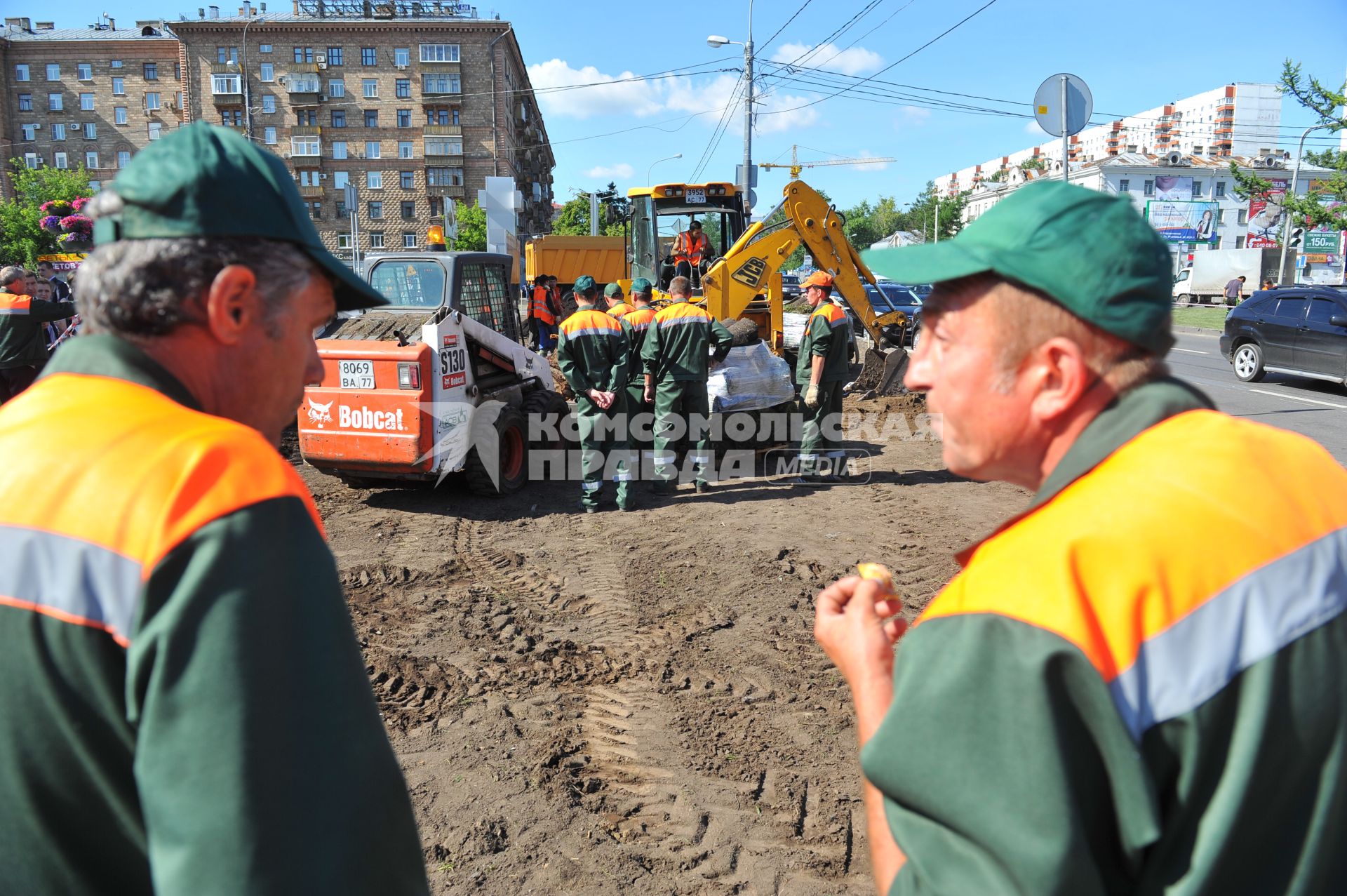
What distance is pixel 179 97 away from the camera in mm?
65375

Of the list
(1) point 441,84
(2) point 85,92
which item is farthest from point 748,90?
(2) point 85,92

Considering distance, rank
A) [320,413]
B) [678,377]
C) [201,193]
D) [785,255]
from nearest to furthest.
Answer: [201,193], [320,413], [678,377], [785,255]

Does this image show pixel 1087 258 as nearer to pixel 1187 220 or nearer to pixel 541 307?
pixel 541 307

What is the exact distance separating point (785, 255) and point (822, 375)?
2.84m

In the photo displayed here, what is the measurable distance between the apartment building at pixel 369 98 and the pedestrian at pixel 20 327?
54.7m

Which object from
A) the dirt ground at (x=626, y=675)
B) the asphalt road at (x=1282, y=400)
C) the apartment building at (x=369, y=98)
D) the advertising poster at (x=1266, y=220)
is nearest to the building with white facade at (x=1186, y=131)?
the advertising poster at (x=1266, y=220)

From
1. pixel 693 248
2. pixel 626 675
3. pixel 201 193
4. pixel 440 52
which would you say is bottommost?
pixel 626 675

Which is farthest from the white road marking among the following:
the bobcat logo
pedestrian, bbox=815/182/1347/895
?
pedestrian, bbox=815/182/1347/895

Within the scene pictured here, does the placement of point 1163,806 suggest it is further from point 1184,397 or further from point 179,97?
point 179,97

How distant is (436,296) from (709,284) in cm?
405

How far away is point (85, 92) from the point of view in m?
65.7

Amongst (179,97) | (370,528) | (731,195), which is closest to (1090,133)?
(179,97)

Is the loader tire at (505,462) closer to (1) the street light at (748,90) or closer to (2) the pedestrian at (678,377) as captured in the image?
(2) the pedestrian at (678,377)

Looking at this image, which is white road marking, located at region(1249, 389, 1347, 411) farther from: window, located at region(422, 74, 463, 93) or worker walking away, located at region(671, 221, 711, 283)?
window, located at region(422, 74, 463, 93)
